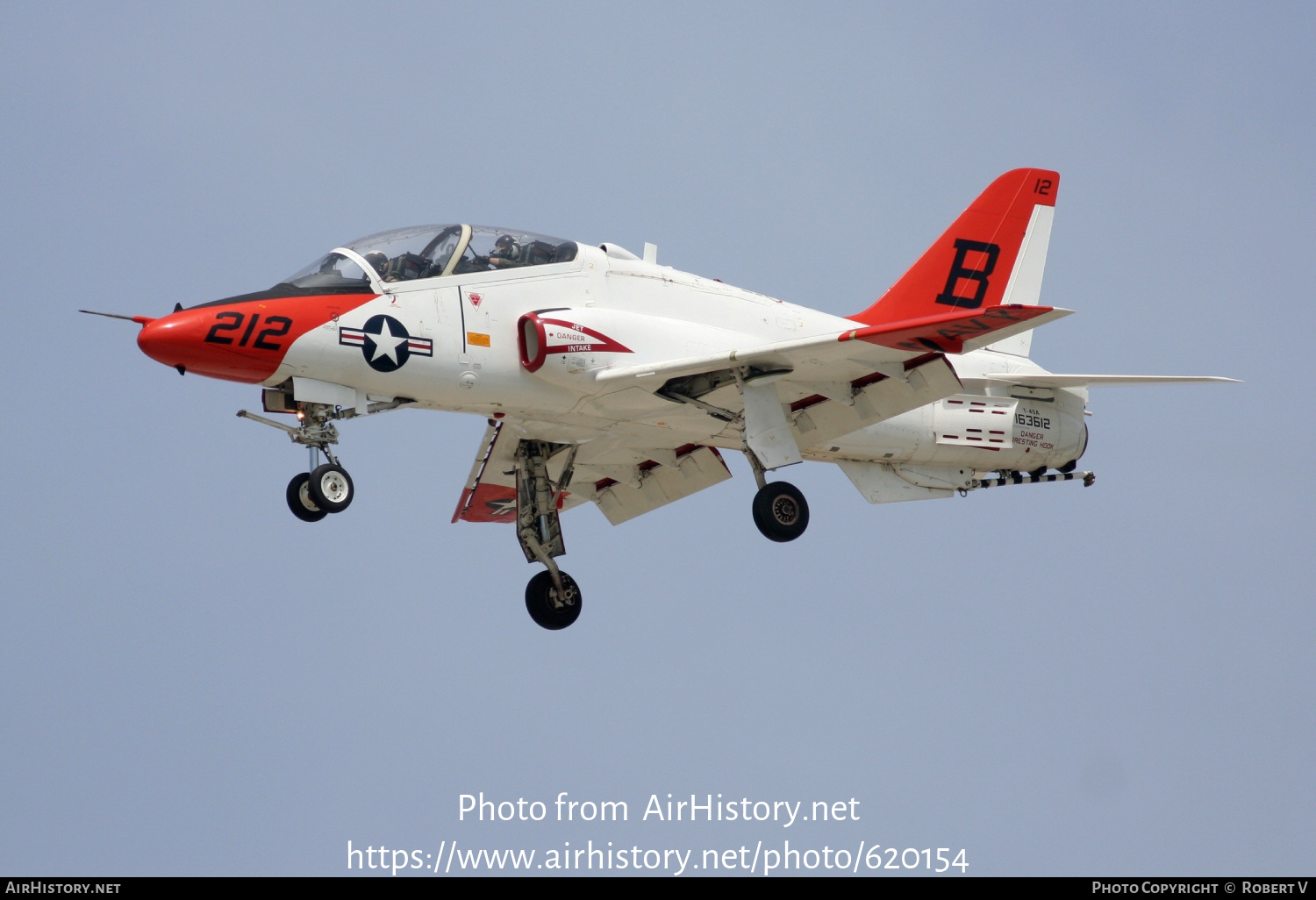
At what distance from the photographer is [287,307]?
18.0 meters

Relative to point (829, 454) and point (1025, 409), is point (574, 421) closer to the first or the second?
point (829, 454)

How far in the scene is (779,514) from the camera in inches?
768

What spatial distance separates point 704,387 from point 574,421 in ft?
5.34

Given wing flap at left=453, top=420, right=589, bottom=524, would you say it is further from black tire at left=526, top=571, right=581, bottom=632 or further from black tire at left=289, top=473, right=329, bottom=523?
black tire at left=289, top=473, right=329, bottom=523

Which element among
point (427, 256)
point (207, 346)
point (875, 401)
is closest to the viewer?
point (207, 346)

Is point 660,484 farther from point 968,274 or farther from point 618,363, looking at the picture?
point 968,274

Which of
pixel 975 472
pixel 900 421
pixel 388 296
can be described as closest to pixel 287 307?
pixel 388 296

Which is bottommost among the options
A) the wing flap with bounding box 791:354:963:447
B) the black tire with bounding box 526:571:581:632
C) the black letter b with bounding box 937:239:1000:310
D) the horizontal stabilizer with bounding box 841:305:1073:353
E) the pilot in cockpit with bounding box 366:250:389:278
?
the black tire with bounding box 526:571:581:632

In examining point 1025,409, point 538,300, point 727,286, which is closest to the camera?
point 538,300

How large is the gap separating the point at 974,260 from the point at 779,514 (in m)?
5.22

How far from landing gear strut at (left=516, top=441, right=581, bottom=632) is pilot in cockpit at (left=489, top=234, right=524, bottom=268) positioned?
3.58 meters

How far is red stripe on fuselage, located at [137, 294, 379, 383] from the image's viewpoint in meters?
17.5

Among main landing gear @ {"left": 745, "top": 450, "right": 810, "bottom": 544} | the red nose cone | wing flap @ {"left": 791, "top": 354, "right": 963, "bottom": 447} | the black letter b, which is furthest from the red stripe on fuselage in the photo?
the black letter b

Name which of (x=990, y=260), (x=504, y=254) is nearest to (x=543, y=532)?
(x=504, y=254)
